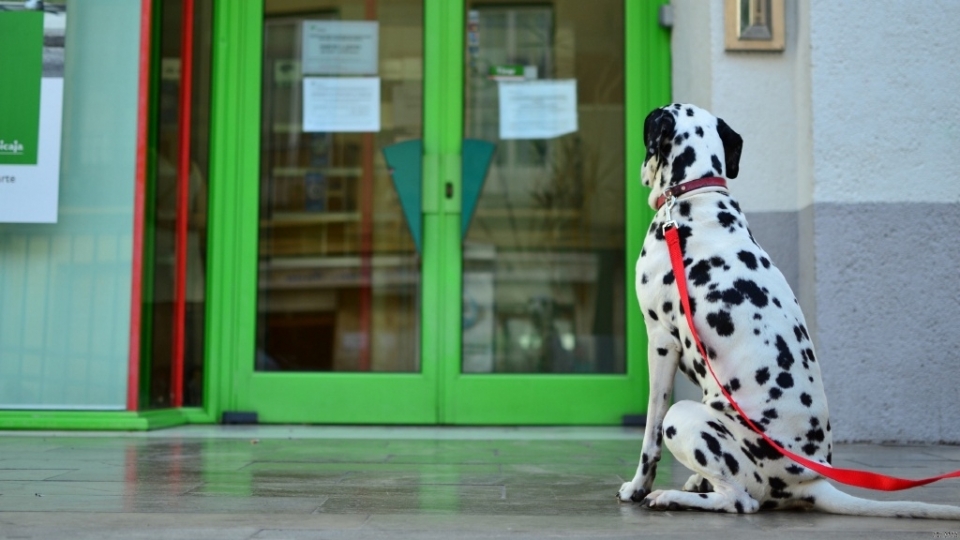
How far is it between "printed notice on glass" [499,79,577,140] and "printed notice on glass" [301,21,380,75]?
0.84 m

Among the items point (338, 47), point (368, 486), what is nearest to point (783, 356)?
point (368, 486)

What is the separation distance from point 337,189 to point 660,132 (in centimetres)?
303

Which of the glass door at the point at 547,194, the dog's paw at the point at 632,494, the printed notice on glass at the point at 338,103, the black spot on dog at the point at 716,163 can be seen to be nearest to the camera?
the dog's paw at the point at 632,494

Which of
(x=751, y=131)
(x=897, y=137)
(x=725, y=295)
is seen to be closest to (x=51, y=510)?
(x=725, y=295)

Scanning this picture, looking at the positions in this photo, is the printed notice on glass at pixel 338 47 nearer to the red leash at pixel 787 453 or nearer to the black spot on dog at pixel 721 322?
the red leash at pixel 787 453

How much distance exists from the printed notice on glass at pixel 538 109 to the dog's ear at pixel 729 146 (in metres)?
2.62

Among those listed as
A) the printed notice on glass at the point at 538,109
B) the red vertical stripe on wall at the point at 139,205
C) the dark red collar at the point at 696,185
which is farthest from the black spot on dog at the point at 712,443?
the red vertical stripe on wall at the point at 139,205

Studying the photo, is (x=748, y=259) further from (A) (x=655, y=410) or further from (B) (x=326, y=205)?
(B) (x=326, y=205)

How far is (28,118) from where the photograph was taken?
547cm

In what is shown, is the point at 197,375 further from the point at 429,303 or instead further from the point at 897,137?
the point at 897,137

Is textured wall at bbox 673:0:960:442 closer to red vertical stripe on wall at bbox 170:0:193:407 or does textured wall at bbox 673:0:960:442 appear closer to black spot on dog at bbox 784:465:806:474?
black spot on dog at bbox 784:465:806:474

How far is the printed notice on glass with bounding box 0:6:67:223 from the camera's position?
546 cm

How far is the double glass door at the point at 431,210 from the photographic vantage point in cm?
585

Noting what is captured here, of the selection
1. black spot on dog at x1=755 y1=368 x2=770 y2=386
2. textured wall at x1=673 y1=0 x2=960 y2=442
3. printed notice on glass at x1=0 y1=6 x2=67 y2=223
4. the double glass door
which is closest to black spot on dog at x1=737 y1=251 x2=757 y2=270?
black spot on dog at x1=755 y1=368 x2=770 y2=386
